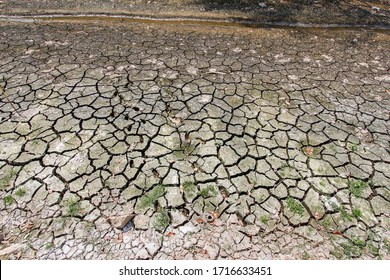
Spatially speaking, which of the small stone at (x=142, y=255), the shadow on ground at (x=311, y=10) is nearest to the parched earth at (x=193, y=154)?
the small stone at (x=142, y=255)

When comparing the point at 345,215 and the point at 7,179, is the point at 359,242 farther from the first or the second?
the point at 7,179

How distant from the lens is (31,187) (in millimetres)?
2709

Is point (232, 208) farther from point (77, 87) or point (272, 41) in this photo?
point (272, 41)

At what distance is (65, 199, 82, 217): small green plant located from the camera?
2527 mm

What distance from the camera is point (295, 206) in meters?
2.61

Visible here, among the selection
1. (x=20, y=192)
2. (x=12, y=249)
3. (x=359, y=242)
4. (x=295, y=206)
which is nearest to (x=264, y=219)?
(x=295, y=206)

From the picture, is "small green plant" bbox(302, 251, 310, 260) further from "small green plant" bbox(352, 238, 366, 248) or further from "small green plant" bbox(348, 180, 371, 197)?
"small green plant" bbox(348, 180, 371, 197)

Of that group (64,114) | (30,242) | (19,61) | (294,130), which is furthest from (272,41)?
(30,242)

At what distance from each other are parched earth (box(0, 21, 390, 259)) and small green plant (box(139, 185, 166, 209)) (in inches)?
0.4

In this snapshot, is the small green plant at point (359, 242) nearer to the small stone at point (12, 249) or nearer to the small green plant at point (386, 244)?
the small green plant at point (386, 244)

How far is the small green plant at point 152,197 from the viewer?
2604 millimetres

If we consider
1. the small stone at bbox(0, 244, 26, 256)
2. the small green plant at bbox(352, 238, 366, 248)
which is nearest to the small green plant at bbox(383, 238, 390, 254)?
the small green plant at bbox(352, 238, 366, 248)

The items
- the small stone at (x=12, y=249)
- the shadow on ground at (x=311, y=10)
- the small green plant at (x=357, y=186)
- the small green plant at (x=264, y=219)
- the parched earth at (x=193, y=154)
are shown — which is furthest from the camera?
the shadow on ground at (x=311, y=10)

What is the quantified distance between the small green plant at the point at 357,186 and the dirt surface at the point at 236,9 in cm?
468
